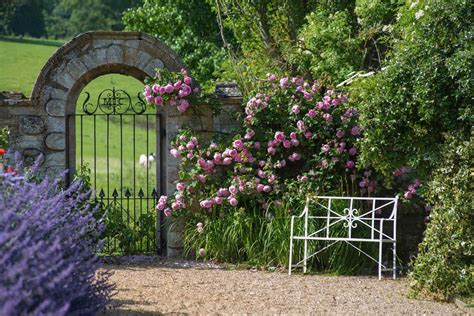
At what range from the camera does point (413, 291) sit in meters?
7.03

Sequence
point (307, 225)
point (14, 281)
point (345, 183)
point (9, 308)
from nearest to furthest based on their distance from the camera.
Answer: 1. point (9, 308)
2. point (14, 281)
3. point (307, 225)
4. point (345, 183)

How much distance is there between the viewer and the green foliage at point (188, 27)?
1730 cm

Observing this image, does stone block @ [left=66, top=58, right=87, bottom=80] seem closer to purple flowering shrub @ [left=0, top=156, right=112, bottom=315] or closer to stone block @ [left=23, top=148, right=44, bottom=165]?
stone block @ [left=23, top=148, right=44, bottom=165]

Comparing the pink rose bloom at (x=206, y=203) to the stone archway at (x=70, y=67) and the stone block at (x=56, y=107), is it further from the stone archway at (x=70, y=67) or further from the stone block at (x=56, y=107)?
the stone block at (x=56, y=107)

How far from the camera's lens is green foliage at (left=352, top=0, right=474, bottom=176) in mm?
6871

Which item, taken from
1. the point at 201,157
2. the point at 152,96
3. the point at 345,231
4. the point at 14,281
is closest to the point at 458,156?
the point at 345,231

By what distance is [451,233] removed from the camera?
22.3 feet

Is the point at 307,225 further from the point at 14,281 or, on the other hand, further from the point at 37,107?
the point at 14,281

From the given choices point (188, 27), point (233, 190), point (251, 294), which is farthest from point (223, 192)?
point (188, 27)

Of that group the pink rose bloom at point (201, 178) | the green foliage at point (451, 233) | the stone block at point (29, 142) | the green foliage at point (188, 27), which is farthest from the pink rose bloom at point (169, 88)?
the green foliage at point (188, 27)

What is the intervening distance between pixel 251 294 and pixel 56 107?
344 centimetres

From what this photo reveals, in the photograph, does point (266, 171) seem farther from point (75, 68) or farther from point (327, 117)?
point (75, 68)

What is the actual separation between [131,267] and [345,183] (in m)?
2.53

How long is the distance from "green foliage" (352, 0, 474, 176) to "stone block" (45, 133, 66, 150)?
354 centimetres
